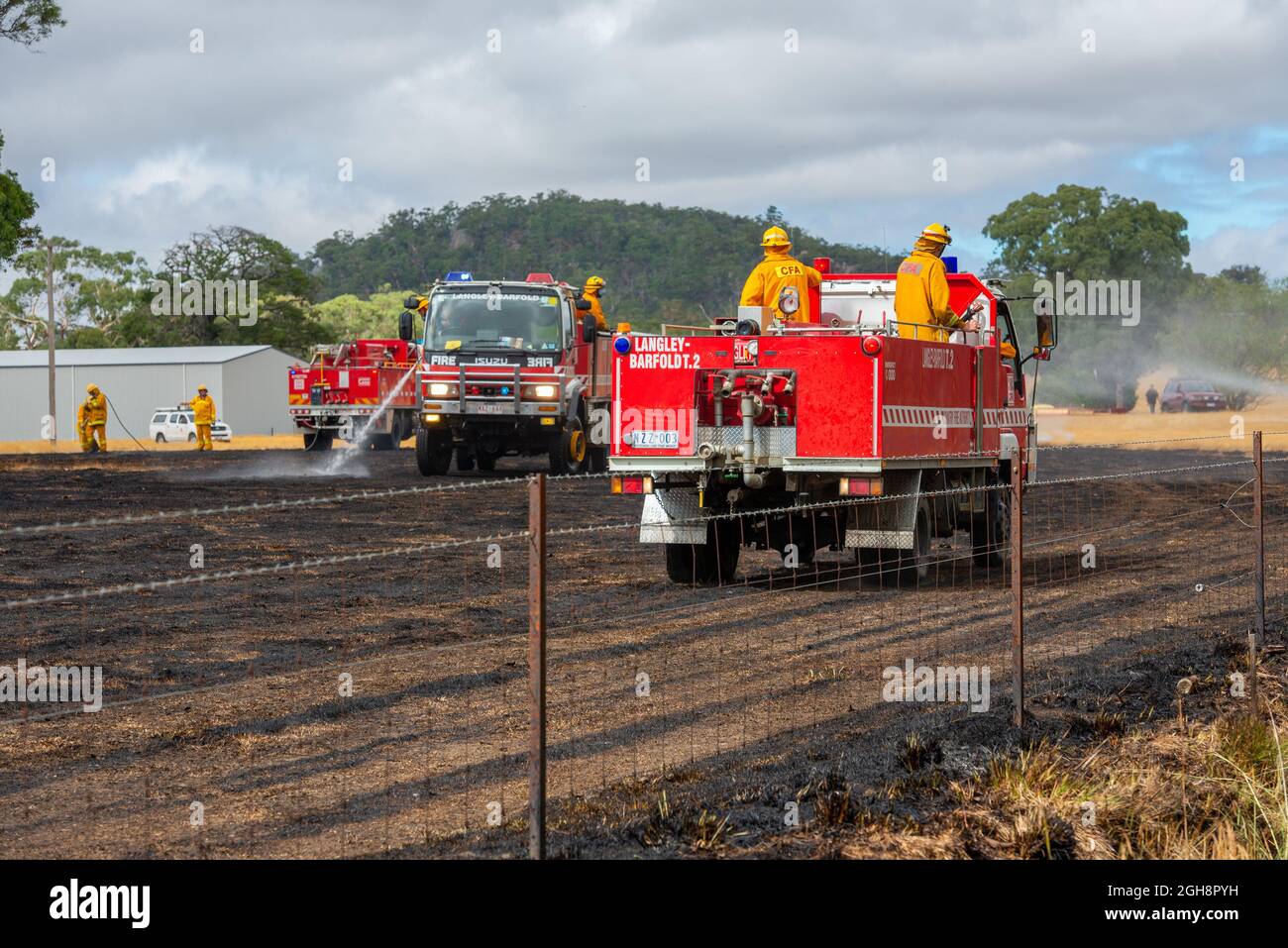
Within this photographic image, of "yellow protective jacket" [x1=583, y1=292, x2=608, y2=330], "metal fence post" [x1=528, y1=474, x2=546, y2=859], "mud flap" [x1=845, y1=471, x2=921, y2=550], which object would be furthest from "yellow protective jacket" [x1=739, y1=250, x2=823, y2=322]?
"yellow protective jacket" [x1=583, y1=292, x2=608, y2=330]

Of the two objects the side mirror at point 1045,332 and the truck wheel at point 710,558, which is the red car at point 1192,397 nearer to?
the side mirror at point 1045,332

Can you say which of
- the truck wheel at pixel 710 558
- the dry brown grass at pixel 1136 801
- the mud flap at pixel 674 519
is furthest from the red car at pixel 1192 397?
the dry brown grass at pixel 1136 801

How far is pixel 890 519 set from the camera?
46.6 ft

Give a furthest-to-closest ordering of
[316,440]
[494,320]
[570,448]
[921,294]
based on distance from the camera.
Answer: [316,440], [570,448], [494,320], [921,294]

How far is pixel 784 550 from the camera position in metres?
14.9

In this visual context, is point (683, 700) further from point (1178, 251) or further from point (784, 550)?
point (1178, 251)

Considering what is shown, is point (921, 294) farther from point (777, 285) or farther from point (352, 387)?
point (352, 387)

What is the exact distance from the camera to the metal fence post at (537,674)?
5.76 metres

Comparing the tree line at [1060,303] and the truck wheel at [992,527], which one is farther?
the tree line at [1060,303]

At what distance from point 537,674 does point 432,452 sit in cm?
2356

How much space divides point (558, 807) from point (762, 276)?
8563mm

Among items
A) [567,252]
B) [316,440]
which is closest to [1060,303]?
[316,440]

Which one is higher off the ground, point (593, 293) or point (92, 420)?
point (593, 293)

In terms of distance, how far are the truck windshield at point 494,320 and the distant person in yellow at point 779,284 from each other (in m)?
12.8
